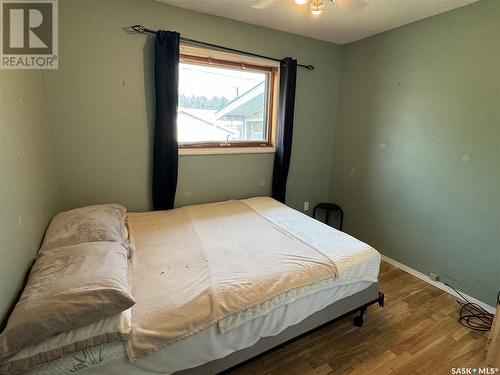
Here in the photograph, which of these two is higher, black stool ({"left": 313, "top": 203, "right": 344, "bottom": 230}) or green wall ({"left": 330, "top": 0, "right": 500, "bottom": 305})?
green wall ({"left": 330, "top": 0, "right": 500, "bottom": 305})

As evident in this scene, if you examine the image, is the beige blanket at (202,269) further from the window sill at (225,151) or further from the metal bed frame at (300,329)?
the window sill at (225,151)

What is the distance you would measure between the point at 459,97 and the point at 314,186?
5.45 feet

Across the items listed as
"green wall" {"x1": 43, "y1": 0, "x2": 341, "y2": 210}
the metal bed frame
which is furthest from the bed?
"green wall" {"x1": 43, "y1": 0, "x2": 341, "y2": 210}

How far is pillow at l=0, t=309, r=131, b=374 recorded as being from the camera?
0.89 metres

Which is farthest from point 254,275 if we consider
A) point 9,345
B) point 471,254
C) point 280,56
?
point 280,56

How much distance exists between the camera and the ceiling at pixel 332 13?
80.1 inches

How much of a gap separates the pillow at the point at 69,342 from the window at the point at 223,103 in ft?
5.66

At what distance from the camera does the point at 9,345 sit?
88 cm

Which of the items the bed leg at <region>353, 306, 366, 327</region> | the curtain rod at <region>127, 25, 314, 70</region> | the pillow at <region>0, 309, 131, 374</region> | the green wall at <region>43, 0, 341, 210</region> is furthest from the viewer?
the curtain rod at <region>127, 25, 314, 70</region>

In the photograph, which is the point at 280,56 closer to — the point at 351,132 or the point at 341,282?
the point at 351,132

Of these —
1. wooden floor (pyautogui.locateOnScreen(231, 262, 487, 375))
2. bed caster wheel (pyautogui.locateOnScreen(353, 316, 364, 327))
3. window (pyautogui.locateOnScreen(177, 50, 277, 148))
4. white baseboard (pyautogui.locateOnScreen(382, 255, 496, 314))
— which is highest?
window (pyautogui.locateOnScreen(177, 50, 277, 148))

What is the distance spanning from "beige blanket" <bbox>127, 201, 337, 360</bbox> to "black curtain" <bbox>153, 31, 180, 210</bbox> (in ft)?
0.87

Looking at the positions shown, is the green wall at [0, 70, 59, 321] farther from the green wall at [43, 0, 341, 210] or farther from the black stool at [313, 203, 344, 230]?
the black stool at [313, 203, 344, 230]

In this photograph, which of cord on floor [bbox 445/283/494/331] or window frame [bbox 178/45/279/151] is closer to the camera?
cord on floor [bbox 445/283/494/331]
